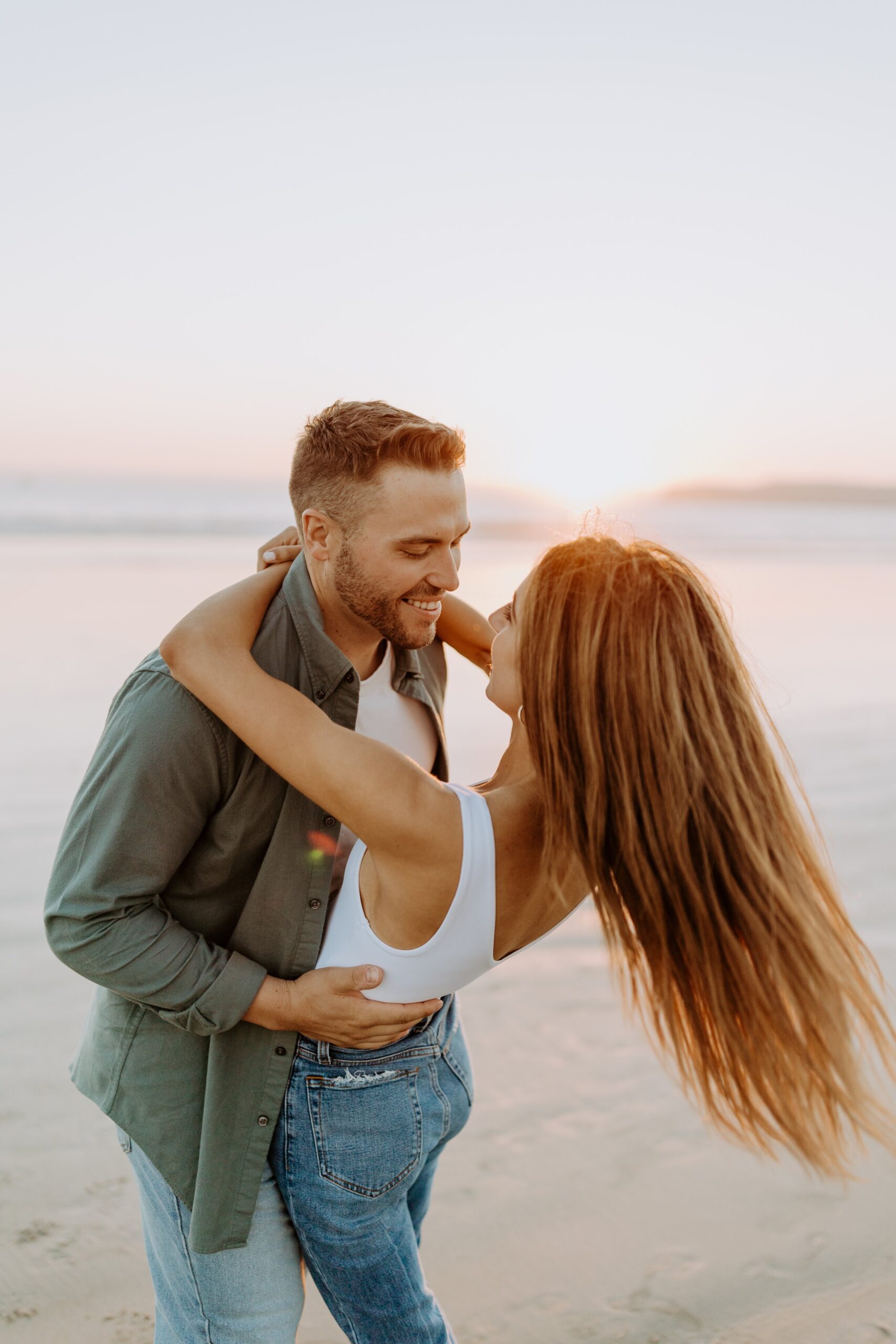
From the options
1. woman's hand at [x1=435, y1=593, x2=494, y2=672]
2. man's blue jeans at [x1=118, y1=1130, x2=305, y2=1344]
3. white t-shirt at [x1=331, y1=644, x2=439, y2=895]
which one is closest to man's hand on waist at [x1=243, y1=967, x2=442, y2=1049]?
man's blue jeans at [x1=118, y1=1130, x2=305, y2=1344]

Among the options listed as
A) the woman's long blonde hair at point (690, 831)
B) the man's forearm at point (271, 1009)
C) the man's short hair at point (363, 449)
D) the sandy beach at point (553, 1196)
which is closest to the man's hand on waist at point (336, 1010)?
the man's forearm at point (271, 1009)

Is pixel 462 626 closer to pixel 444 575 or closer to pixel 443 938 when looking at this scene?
pixel 444 575

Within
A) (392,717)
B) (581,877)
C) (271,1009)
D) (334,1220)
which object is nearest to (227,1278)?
(334,1220)

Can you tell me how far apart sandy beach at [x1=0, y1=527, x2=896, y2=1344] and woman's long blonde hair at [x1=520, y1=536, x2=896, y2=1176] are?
121 centimetres

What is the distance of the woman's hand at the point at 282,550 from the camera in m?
2.91

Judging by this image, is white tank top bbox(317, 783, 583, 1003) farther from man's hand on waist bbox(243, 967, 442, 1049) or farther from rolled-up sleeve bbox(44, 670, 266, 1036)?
rolled-up sleeve bbox(44, 670, 266, 1036)

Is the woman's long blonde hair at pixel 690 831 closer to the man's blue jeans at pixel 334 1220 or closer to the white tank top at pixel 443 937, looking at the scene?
the white tank top at pixel 443 937

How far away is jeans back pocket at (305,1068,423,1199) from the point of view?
2.27 m

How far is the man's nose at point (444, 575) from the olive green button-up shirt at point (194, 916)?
0.37m

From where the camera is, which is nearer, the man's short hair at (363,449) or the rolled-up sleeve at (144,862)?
the rolled-up sleeve at (144,862)

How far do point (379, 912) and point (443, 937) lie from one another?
6.0 inches

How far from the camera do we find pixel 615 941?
221 centimetres

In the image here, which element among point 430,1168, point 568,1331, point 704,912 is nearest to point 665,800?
point 704,912

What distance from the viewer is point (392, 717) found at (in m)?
2.93
